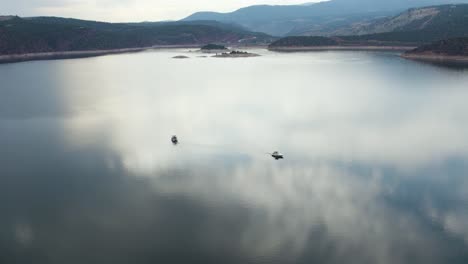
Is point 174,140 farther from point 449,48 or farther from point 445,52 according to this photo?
point 445,52

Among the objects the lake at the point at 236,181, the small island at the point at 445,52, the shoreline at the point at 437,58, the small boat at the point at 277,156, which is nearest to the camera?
the lake at the point at 236,181

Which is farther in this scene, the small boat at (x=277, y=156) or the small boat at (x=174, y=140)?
the small boat at (x=174, y=140)

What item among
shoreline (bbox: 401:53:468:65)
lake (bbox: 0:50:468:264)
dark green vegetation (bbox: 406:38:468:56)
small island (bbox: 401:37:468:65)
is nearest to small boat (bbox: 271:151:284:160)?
lake (bbox: 0:50:468:264)

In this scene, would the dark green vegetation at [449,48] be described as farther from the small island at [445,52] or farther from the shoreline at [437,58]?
the shoreline at [437,58]

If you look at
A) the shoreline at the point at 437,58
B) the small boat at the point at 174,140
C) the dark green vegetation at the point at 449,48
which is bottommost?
the small boat at the point at 174,140

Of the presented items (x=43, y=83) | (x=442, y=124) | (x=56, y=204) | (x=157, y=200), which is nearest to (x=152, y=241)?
(x=157, y=200)

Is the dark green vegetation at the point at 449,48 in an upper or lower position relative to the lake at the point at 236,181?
upper

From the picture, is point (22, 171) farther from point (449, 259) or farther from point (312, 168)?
point (449, 259)

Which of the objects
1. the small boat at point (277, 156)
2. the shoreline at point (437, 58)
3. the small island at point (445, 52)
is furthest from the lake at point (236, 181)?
the small island at point (445, 52)
